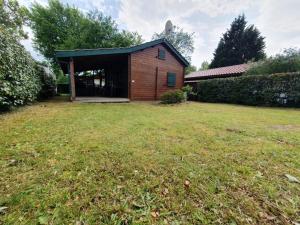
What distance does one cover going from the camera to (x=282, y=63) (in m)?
11.1

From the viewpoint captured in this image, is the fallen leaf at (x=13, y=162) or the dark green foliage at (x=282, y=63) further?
the dark green foliage at (x=282, y=63)

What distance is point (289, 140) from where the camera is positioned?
3266mm

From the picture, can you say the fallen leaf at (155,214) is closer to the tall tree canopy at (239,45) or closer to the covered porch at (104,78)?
the covered porch at (104,78)

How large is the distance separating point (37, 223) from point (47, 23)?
26286 millimetres

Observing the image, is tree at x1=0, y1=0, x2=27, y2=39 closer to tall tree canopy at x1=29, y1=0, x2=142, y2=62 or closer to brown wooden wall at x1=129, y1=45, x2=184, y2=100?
tall tree canopy at x1=29, y1=0, x2=142, y2=62

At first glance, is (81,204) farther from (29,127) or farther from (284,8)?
(284,8)

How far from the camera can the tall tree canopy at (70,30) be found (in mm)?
20297

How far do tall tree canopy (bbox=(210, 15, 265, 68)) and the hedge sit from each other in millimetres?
15484

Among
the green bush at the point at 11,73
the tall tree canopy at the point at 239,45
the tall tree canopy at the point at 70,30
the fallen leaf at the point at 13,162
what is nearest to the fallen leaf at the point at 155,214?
the fallen leaf at the point at 13,162

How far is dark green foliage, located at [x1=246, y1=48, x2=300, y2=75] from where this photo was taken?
10773 millimetres

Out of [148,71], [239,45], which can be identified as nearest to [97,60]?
[148,71]

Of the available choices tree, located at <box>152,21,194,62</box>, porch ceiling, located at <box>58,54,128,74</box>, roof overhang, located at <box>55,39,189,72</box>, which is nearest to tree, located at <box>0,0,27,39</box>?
porch ceiling, located at <box>58,54,128,74</box>

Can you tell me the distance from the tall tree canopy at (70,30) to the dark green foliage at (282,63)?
16.2 metres

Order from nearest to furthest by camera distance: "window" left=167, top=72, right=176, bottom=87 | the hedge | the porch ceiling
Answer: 1. the hedge
2. the porch ceiling
3. "window" left=167, top=72, right=176, bottom=87
